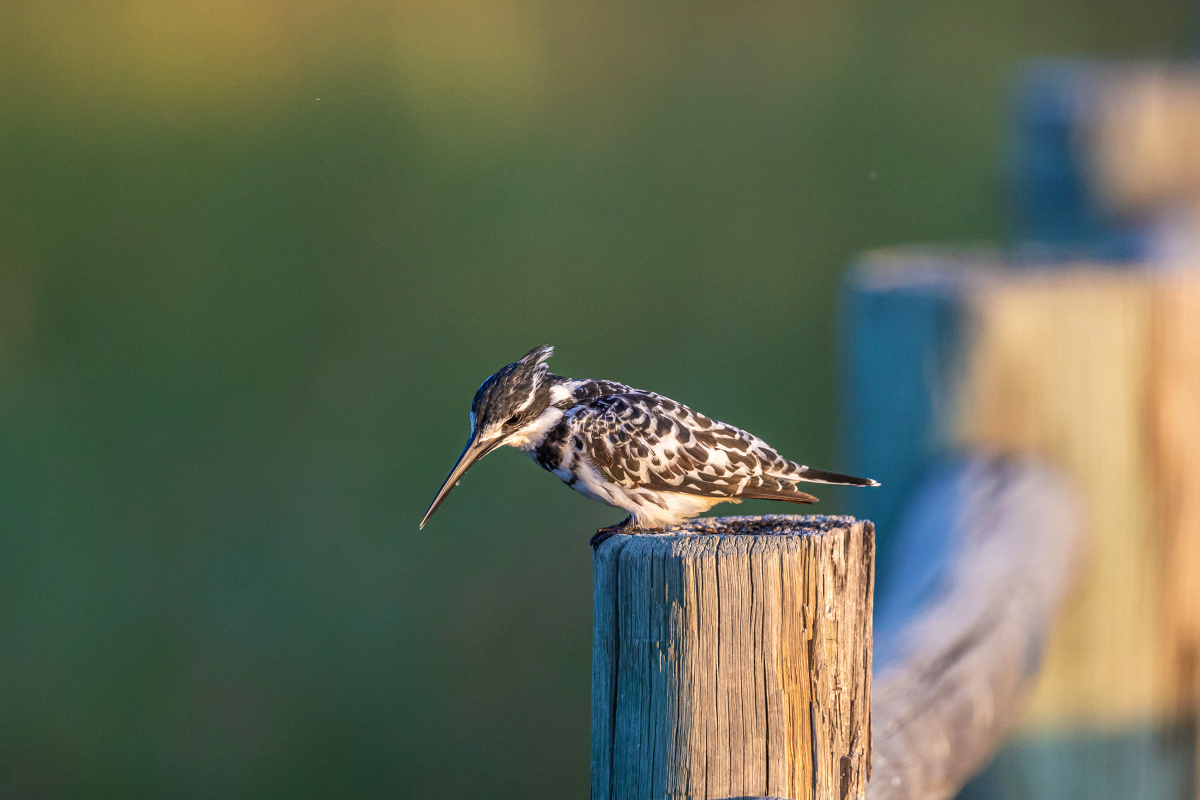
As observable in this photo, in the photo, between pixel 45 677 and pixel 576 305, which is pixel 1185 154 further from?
pixel 45 677

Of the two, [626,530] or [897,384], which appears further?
[897,384]

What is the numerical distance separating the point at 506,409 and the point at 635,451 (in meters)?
0.25

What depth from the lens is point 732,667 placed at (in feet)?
4.12

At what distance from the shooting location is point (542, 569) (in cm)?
660

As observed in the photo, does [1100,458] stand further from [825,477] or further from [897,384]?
[825,477]

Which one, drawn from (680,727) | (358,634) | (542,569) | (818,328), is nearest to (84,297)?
(358,634)

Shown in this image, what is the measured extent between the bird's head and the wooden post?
28.7 inches

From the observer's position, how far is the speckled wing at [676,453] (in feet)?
6.51

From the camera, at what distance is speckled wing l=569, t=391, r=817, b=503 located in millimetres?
1983

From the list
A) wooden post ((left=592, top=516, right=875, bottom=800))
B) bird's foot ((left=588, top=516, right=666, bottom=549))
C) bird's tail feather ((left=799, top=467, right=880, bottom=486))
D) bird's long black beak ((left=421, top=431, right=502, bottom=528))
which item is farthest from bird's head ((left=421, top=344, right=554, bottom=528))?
wooden post ((left=592, top=516, right=875, bottom=800))

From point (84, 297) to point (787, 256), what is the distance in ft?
18.0

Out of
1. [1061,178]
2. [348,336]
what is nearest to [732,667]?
[1061,178]

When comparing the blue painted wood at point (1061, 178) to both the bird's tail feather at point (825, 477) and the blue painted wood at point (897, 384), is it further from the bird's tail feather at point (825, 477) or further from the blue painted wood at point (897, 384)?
the bird's tail feather at point (825, 477)

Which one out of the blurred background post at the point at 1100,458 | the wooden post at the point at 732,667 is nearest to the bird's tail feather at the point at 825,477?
the blurred background post at the point at 1100,458
